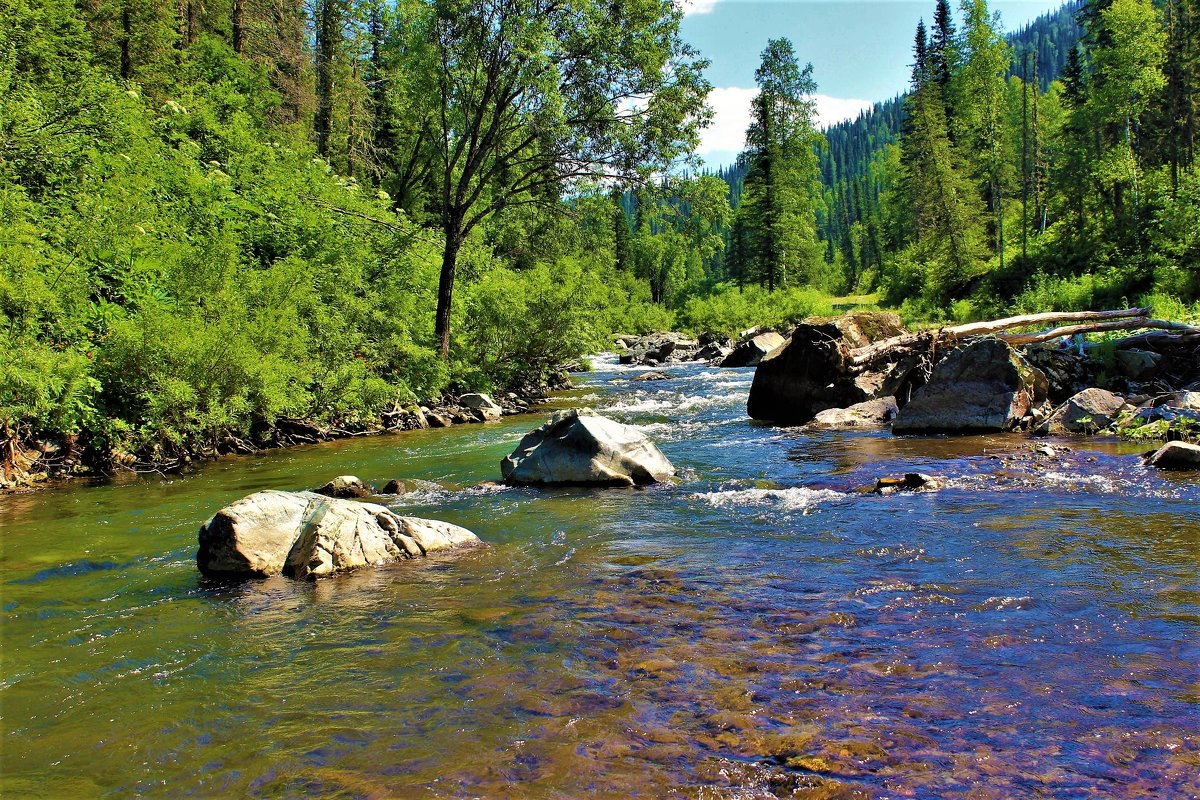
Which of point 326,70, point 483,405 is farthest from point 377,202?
point 326,70

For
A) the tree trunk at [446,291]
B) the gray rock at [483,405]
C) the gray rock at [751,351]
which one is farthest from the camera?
the gray rock at [751,351]

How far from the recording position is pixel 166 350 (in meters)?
11.3

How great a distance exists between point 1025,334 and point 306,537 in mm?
15493

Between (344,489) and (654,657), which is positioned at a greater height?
(344,489)

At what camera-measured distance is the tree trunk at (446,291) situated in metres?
20.9

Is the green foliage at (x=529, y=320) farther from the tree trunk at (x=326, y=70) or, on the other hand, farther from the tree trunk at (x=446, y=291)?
the tree trunk at (x=326, y=70)

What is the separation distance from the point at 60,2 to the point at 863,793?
31.1 meters

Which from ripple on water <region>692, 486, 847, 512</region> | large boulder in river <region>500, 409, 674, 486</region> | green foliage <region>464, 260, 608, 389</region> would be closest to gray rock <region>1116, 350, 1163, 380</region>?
ripple on water <region>692, 486, 847, 512</region>

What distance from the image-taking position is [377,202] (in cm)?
2556

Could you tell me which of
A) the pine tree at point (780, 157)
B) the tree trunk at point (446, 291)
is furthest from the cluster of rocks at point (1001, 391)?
the pine tree at point (780, 157)

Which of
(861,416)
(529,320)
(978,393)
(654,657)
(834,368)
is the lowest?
(654,657)

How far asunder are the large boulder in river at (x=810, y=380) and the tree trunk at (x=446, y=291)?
376 inches

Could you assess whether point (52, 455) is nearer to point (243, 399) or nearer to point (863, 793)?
point (243, 399)

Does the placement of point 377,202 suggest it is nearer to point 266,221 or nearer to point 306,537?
point 266,221
